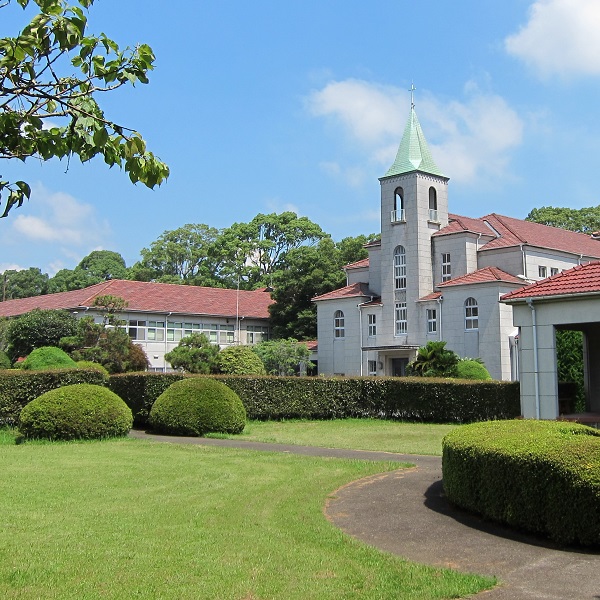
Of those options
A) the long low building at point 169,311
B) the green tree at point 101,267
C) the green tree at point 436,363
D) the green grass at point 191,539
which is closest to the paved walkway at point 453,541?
the green grass at point 191,539

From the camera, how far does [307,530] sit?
886 cm

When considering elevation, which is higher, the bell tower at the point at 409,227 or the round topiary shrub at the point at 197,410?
the bell tower at the point at 409,227

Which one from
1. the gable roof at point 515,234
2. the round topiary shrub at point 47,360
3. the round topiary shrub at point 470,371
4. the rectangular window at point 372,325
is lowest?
the round topiary shrub at point 470,371

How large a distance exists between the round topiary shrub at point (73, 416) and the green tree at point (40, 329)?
26.0m

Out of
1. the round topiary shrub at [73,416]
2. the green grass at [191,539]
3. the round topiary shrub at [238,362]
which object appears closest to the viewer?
the green grass at [191,539]

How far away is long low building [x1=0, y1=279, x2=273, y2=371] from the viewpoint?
55.0 meters

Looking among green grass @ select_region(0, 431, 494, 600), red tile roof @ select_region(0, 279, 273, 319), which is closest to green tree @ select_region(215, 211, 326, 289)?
red tile roof @ select_region(0, 279, 273, 319)

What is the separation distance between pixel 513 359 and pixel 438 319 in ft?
17.6

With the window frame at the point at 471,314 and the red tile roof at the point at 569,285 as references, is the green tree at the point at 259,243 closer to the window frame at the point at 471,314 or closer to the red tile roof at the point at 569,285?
the window frame at the point at 471,314

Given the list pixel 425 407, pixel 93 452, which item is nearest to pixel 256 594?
pixel 93 452

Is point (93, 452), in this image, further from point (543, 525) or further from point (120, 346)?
point (120, 346)

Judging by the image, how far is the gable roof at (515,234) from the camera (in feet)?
158

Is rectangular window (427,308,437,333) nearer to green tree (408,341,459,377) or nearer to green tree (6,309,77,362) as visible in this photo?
green tree (408,341,459,377)

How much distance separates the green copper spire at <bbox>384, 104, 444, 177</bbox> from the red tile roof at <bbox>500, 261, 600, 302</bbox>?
97.0ft
